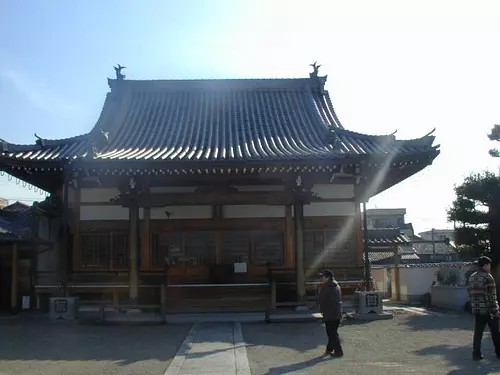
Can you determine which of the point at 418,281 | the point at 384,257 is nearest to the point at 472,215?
the point at 418,281

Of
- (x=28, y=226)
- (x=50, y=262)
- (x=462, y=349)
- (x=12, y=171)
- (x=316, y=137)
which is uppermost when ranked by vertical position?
(x=316, y=137)

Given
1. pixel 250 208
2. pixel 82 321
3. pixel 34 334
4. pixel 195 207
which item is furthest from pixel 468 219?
pixel 34 334

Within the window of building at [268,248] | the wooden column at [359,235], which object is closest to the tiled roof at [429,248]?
the wooden column at [359,235]

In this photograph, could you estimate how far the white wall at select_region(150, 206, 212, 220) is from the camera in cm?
1507

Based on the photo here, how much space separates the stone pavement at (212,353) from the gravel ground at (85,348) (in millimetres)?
230

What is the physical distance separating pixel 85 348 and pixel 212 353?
8.60ft

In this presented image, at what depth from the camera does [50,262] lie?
16.9 m

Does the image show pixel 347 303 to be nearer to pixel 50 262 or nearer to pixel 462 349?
pixel 462 349

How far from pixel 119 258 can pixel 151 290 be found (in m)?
1.41

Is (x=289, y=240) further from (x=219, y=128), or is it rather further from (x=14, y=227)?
(x=14, y=227)

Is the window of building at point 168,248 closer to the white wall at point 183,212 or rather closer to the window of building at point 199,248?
the window of building at point 199,248

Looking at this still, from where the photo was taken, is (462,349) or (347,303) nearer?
(462,349)

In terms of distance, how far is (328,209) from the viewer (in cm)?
1530

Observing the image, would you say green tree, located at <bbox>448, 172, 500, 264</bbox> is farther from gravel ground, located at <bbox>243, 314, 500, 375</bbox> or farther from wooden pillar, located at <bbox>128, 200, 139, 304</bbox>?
wooden pillar, located at <bbox>128, 200, 139, 304</bbox>
